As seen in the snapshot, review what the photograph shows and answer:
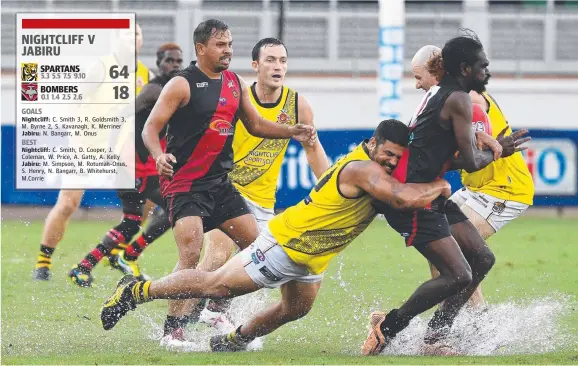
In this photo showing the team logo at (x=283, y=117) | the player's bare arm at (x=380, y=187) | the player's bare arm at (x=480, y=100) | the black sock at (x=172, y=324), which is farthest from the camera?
the team logo at (x=283, y=117)

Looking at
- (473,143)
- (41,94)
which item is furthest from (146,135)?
(41,94)

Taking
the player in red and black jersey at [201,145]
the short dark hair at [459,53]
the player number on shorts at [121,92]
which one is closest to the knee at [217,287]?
the player in red and black jersey at [201,145]

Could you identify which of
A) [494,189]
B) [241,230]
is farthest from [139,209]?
[494,189]

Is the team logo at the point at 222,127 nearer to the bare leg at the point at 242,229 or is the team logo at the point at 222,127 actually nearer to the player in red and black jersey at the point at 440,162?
the bare leg at the point at 242,229

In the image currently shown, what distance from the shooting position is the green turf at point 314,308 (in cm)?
733

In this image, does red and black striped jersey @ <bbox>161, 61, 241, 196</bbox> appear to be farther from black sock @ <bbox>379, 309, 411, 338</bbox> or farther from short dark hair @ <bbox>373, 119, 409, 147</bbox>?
black sock @ <bbox>379, 309, 411, 338</bbox>

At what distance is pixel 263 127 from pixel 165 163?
100 cm

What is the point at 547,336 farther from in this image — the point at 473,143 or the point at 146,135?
the point at 146,135

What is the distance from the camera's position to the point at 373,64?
883 inches

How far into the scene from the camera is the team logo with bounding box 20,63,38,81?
37.7 ft

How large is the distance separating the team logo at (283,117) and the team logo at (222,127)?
89cm

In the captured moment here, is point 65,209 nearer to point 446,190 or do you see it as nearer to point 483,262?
point 483,262

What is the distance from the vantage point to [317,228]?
7.05 meters
